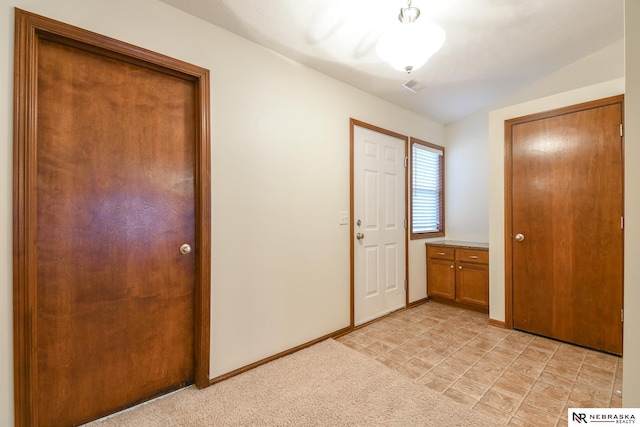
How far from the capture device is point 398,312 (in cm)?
337

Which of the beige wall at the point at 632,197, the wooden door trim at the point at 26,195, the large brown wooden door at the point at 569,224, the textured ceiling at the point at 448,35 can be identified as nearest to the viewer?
the beige wall at the point at 632,197

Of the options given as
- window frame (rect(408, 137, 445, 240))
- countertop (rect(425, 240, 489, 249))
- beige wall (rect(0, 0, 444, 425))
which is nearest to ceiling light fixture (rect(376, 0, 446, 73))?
beige wall (rect(0, 0, 444, 425))

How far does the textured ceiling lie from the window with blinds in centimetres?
76

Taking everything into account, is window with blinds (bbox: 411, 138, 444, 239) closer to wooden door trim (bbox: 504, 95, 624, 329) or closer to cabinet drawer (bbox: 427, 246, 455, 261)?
cabinet drawer (bbox: 427, 246, 455, 261)

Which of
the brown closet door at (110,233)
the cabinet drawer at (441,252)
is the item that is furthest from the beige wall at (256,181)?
the cabinet drawer at (441,252)

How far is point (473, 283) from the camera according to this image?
334cm

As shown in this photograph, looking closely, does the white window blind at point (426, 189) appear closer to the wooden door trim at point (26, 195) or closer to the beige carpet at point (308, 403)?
the beige carpet at point (308, 403)

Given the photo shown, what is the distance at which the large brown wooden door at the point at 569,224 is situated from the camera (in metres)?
2.32

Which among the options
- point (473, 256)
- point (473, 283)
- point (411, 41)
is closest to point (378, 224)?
point (473, 256)

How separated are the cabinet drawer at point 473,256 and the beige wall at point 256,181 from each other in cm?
158

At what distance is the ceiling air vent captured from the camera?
9.34 ft

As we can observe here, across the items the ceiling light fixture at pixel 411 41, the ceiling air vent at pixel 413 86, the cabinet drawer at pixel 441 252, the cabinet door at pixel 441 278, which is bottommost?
the cabinet door at pixel 441 278

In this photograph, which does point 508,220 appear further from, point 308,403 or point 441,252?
point 308,403

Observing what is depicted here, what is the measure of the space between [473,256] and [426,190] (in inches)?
41.6
